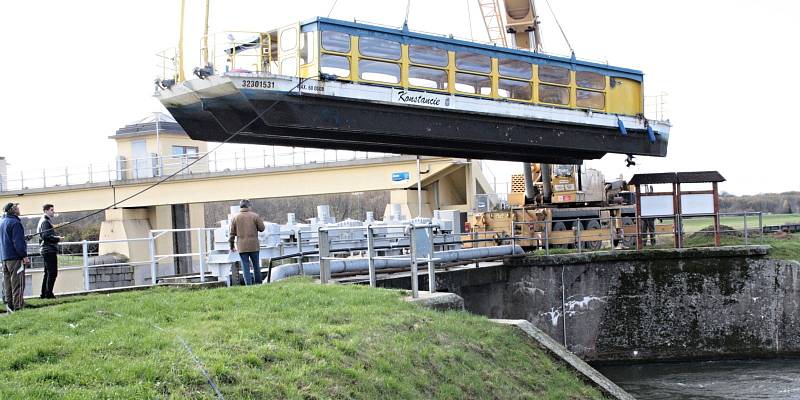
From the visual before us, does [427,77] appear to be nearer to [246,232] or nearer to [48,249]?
[246,232]

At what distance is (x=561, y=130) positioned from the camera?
21.6 metres

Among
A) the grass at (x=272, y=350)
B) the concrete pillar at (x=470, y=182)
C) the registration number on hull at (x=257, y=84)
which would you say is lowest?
the grass at (x=272, y=350)

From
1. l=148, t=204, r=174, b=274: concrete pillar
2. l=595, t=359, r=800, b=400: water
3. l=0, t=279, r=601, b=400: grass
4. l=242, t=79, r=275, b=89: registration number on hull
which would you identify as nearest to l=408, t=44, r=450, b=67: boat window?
l=242, t=79, r=275, b=89: registration number on hull

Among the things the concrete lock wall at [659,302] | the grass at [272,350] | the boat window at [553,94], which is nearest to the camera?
the grass at [272,350]

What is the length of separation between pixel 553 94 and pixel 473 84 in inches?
107

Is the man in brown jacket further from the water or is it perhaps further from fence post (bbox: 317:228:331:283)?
the water

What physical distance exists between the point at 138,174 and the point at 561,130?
32.4m

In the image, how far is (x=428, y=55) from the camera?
18844mm

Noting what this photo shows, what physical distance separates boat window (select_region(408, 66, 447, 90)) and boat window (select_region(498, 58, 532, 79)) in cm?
195

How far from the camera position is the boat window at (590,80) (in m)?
22.1

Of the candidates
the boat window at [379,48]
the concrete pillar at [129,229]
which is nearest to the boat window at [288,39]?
the boat window at [379,48]

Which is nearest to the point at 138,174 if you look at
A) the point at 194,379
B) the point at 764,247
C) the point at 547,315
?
the point at 547,315

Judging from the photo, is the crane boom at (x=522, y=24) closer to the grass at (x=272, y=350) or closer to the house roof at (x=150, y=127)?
the grass at (x=272, y=350)

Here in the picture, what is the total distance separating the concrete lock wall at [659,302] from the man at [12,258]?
1227 centimetres
